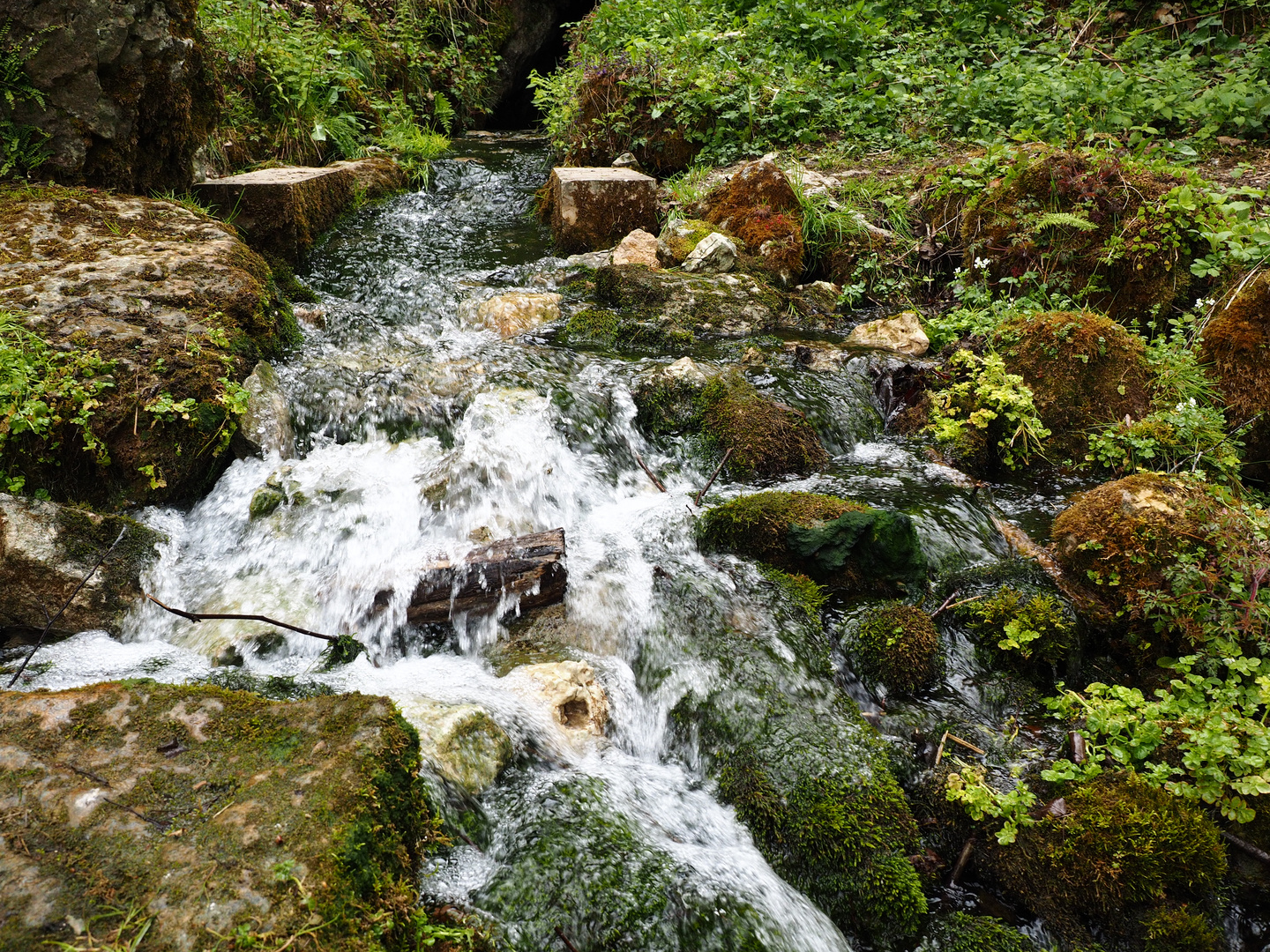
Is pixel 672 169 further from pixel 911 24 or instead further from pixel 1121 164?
pixel 1121 164

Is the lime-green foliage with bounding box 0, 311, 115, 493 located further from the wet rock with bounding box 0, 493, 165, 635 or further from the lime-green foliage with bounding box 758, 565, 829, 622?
the lime-green foliage with bounding box 758, 565, 829, 622

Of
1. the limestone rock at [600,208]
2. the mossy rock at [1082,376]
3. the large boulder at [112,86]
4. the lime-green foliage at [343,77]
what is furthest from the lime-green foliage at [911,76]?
the large boulder at [112,86]

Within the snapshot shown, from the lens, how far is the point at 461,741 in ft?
8.09

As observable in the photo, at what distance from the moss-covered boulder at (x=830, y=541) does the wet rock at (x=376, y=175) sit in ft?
23.6

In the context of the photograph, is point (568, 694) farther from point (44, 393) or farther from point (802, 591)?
point (44, 393)

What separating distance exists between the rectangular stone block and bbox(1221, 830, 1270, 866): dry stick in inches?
306

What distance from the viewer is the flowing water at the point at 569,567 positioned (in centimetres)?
224

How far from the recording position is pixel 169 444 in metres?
3.81

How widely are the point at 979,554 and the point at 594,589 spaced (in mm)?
2269

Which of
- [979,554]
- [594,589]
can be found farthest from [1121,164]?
[594,589]

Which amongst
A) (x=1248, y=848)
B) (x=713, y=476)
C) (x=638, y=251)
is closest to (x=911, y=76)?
(x=638, y=251)

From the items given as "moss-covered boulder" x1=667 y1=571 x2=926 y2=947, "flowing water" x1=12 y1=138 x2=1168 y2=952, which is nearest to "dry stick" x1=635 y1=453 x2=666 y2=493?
"flowing water" x1=12 y1=138 x2=1168 y2=952

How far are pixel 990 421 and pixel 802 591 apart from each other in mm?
2269

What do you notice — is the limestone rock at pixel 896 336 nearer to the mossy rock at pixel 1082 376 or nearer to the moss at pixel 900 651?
the mossy rock at pixel 1082 376
